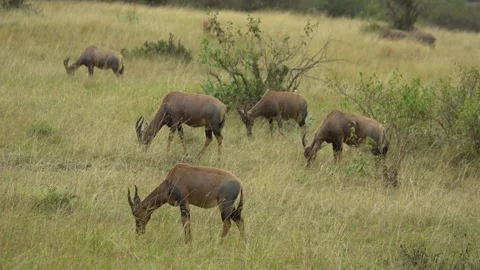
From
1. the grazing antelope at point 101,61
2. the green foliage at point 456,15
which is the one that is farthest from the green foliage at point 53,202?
the green foliage at point 456,15

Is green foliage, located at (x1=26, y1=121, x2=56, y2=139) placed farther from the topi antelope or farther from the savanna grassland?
the topi antelope

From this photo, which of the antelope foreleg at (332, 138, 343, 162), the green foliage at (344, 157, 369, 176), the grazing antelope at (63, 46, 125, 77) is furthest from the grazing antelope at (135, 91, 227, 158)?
the grazing antelope at (63, 46, 125, 77)

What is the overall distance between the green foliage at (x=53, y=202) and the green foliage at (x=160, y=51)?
9250mm

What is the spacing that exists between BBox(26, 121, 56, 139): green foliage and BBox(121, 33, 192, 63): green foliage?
639cm

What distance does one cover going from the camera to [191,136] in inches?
393

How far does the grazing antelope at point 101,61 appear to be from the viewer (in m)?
13.7

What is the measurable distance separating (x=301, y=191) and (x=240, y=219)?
190cm

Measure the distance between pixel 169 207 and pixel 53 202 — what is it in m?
1.02

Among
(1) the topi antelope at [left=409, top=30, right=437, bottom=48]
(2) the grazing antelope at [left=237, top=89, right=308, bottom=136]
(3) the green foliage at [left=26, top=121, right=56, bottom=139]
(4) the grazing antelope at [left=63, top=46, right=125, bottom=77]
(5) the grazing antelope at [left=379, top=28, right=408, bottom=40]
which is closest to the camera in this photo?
(3) the green foliage at [left=26, top=121, right=56, bottom=139]

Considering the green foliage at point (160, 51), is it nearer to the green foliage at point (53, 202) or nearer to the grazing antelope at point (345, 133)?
the grazing antelope at point (345, 133)

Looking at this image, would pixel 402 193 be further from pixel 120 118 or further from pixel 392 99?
pixel 120 118

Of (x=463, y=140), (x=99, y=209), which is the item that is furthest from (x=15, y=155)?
(x=463, y=140)

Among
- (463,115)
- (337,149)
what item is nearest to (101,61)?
(337,149)

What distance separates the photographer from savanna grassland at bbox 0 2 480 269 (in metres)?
5.52
